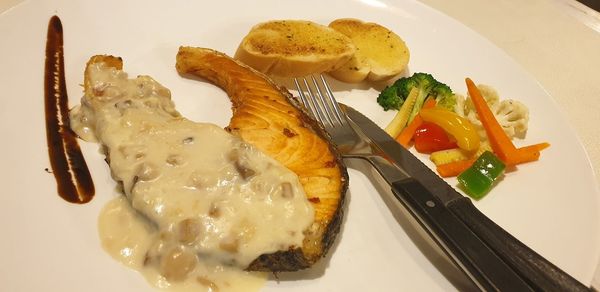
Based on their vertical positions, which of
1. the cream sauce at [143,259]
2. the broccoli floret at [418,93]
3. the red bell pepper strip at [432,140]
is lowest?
the cream sauce at [143,259]

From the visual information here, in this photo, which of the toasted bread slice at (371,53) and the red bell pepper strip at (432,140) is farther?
the toasted bread slice at (371,53)

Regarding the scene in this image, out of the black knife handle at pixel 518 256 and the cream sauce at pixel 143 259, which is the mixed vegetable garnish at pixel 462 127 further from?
the cream sauce at pixel 143 259

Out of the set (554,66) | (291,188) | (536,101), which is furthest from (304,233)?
(554,66)

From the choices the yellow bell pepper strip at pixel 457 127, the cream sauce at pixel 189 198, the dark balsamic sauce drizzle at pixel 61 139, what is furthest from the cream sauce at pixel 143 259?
the yellow bell pepper strip at pixel 457 127

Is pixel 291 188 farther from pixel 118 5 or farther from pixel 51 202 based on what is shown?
pixel 118 5

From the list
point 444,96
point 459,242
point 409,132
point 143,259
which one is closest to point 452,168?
point 409,132

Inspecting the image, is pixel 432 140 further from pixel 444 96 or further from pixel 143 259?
pixel 143 259
